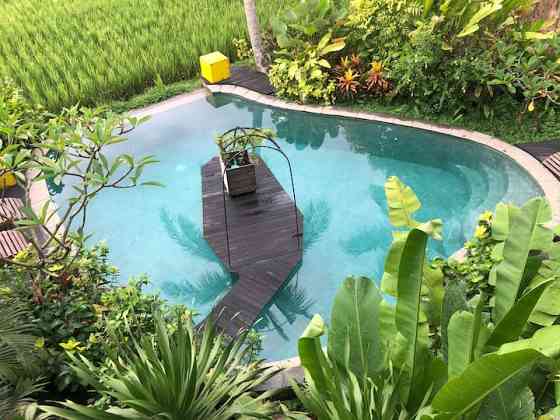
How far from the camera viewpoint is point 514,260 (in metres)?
2.65

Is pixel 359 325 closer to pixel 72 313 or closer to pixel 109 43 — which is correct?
pixel 72 313

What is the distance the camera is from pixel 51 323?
159 inches

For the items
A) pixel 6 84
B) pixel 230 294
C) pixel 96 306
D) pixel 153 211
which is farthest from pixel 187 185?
pixel 6 84

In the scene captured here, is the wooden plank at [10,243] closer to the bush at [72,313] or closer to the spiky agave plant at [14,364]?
the bush at [72,313]

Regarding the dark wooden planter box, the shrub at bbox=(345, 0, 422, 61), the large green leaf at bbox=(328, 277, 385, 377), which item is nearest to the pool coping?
the large green leaf at bbox=(328, 277, 385, 377)

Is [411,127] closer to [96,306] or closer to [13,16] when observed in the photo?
[96,306]

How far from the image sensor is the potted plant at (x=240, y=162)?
609 centimetres

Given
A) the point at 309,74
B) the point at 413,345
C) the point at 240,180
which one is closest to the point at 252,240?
the point at 240,180

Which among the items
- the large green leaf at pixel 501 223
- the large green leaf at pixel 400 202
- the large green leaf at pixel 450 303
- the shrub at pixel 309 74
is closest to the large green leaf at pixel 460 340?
the large green leaf at pixel 450 303

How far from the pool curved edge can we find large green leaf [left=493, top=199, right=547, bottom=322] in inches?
104

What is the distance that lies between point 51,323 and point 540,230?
3.66 meters

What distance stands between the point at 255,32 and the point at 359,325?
7.49 meters

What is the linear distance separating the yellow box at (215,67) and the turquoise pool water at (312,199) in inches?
44.8

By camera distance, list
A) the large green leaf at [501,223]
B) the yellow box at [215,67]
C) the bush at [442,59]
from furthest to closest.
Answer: the yellow box at [215,67]
the bush at [442,59]
the large green leaf at [501,223]
